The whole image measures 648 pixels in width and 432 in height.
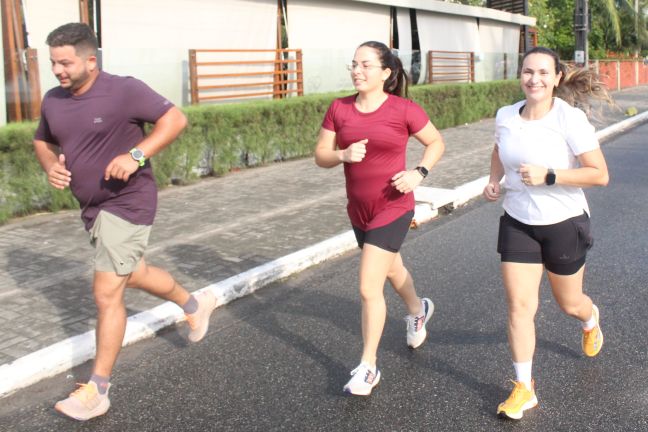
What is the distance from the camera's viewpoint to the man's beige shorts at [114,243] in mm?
3812

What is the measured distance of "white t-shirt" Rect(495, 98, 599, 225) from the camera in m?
3.60

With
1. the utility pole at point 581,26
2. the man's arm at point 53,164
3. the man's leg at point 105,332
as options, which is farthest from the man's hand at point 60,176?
the utility pole at point 581,26

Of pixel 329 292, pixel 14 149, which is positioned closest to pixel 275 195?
pixel 14 149

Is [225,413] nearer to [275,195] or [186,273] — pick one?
[186,273]

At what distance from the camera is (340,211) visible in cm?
878

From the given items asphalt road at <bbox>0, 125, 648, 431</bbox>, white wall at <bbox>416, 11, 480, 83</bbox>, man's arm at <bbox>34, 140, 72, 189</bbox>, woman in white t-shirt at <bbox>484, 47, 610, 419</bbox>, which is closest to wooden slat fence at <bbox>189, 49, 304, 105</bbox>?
white wall at <bbox>416, 11, 480, 83</bbox>

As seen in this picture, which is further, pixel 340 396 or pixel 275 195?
pixel 275 195

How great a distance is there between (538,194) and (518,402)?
3.38ft

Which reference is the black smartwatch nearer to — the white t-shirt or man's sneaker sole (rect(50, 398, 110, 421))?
the white t-shirt

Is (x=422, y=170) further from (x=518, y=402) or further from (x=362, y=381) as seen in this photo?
(x=518, y=402)

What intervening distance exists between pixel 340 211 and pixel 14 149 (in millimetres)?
3789

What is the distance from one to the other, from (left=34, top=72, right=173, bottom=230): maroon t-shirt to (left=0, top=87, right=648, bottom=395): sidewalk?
122cm

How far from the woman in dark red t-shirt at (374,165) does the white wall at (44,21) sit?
703cm

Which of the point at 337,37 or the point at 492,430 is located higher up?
the point at 337,37
